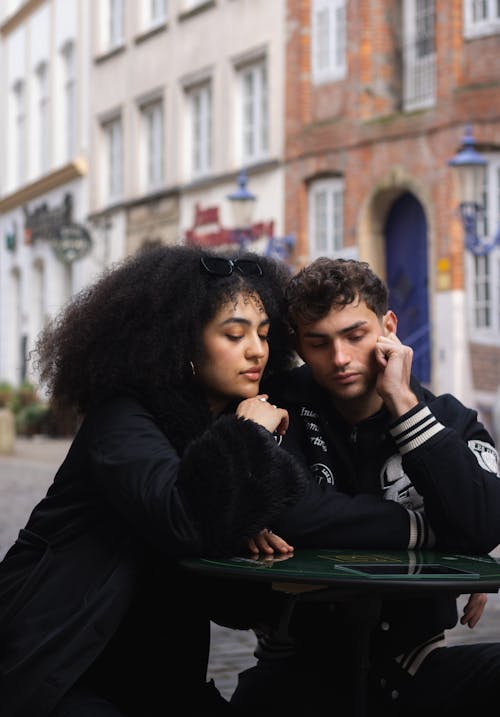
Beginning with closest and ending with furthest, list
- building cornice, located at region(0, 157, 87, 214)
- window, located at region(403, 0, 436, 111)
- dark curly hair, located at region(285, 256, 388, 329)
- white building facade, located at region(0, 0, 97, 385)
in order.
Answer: dark curly hair, located at region(285, 256, 388, 329) < window, located at region(403, 0, 436, 111) < building cornice, located at region(0, 157, 87, 214) < white building facade, located at region(0, 0, 97, 385)

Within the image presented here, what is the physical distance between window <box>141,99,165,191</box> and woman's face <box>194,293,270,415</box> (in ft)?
77.8

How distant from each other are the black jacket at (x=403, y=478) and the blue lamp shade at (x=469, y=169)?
44.0ft

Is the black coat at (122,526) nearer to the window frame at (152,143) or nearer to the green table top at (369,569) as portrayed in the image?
the green table top at (369,569)

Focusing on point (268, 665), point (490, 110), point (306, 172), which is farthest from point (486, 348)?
point (268, 665)

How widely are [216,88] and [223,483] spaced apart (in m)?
22.1

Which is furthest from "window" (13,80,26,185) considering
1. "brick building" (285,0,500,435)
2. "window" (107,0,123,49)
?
"brick building" (285,0,500,435)

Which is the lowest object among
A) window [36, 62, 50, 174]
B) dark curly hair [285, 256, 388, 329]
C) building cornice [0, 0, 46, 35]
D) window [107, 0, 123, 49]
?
dark curly hair [285, 256, 388, 329]

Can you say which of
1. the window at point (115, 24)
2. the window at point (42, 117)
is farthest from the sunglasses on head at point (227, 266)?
the window at point (42, 117)

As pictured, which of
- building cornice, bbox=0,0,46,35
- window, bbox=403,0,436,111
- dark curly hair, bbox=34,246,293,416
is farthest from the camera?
building cornice, bbox=0,0,46,35

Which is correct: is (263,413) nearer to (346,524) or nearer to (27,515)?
(346,524)

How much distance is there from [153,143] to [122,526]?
979 inches

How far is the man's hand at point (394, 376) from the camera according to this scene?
Result: 329 centimetres

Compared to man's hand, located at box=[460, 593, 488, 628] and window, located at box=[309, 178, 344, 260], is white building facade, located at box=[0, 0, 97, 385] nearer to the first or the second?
window, located at box=[309, 178, 344, 260]

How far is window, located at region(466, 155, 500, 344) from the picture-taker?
1812 cm
